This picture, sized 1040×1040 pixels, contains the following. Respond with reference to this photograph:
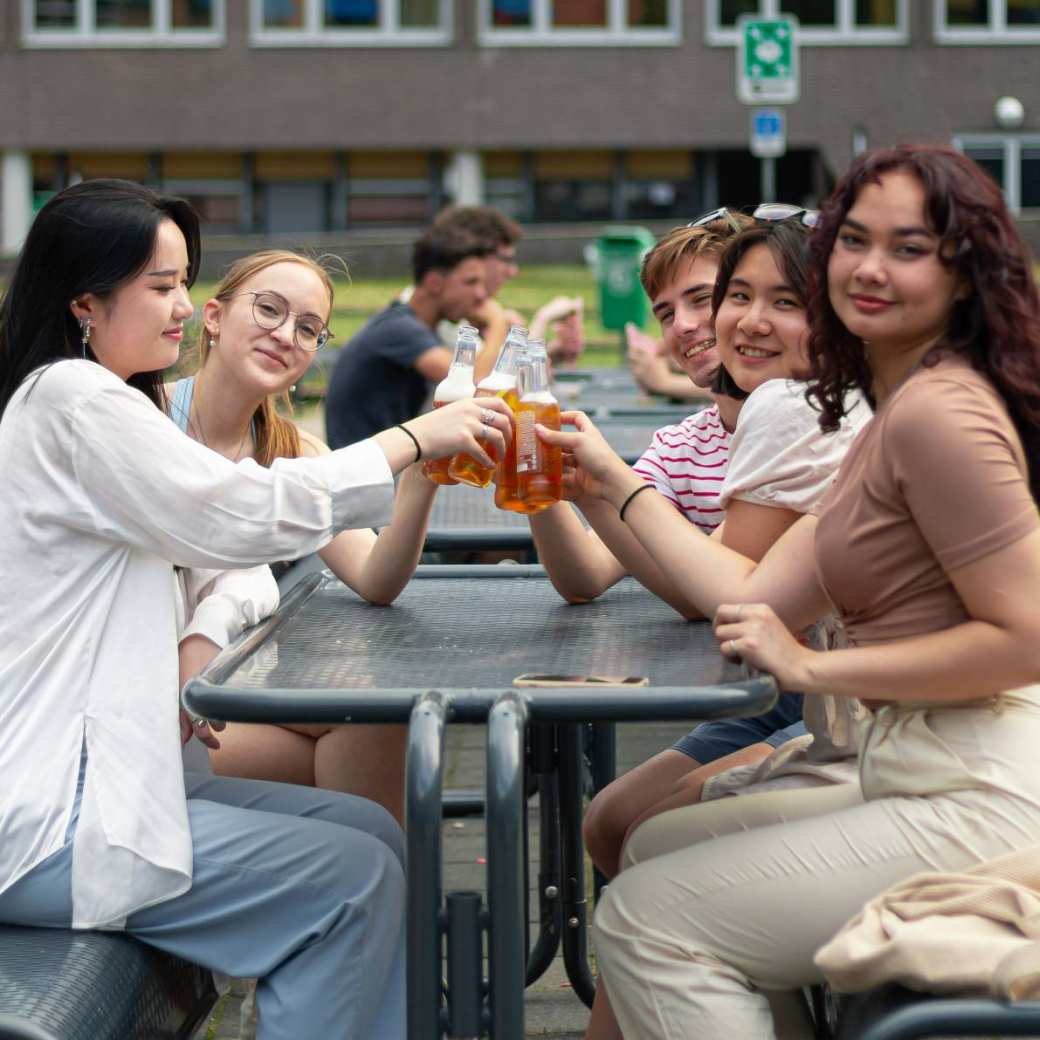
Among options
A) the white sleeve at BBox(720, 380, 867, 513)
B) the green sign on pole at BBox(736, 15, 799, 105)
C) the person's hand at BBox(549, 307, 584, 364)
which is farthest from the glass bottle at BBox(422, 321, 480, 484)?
the green sign on pole at BBox(736, 15, 799, 105)

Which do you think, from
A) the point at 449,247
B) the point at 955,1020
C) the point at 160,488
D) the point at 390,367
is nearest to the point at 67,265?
the point at 160,488

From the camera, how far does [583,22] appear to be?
32.7 metres

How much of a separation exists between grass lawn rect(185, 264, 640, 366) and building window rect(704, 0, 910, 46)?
612cm

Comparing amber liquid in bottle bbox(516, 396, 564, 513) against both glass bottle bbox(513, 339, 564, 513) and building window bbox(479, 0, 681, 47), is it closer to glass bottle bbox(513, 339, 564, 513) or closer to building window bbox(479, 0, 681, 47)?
glass bottle bbox(513, 339, 564, 513)

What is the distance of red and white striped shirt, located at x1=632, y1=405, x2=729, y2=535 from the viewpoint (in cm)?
322

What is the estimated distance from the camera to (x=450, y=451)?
2.74m

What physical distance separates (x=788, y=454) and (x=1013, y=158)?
31.6 metres

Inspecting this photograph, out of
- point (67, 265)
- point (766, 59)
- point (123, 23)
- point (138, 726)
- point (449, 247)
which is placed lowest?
point (138, 726)

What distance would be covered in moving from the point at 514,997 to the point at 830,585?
2.17 ft

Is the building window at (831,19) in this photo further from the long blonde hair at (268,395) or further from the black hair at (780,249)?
the black hair at (780,249)

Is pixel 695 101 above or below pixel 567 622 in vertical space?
above

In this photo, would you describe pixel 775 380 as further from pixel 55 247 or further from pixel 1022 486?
pixel 55 247

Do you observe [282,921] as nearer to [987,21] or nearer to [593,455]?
[593,455]

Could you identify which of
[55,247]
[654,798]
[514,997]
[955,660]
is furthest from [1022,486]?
[55,247]
